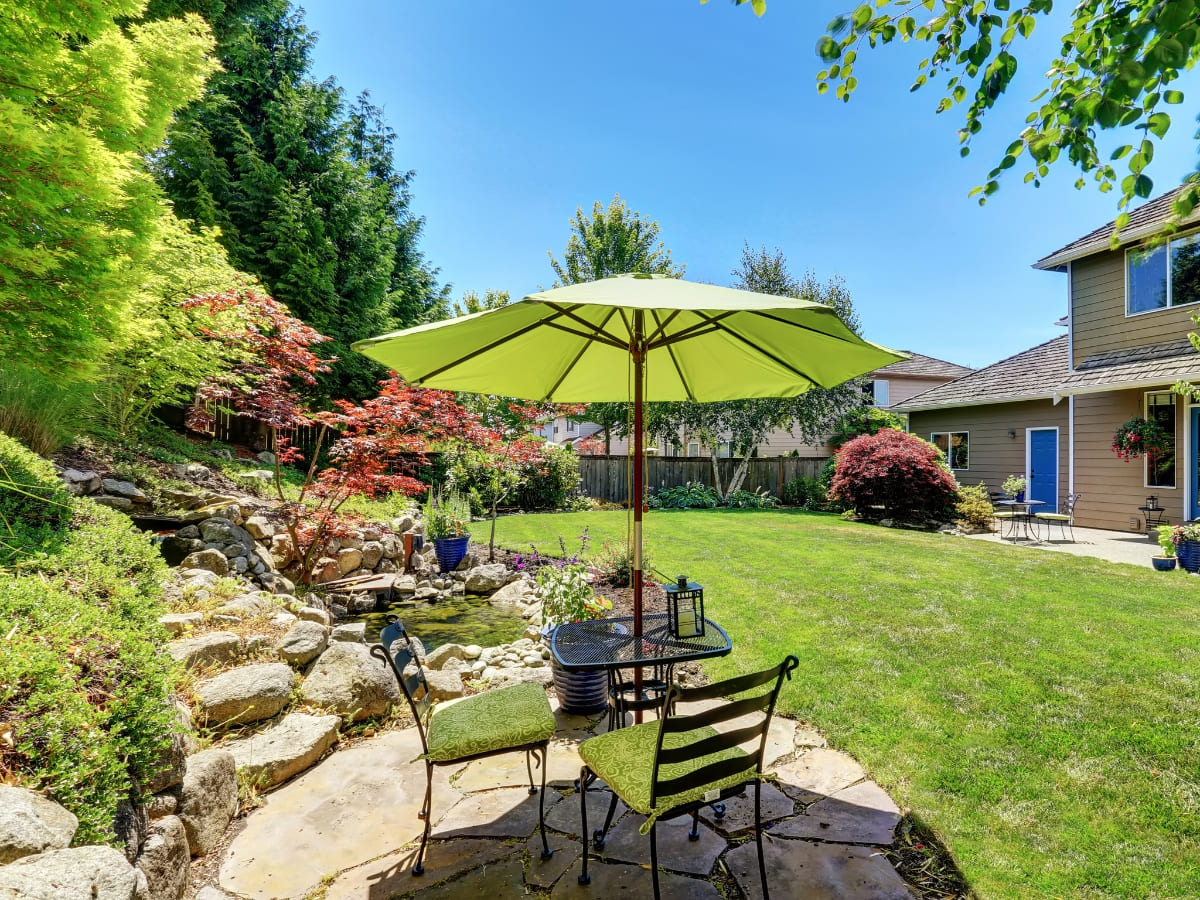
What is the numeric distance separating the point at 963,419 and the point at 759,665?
45.2 feet

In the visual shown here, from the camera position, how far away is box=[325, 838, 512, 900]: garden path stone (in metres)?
1.93

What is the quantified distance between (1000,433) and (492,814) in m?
15.3

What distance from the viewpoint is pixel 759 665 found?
3.89 meters

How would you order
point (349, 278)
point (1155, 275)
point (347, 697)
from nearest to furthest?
point (347, 697) → point (1155, 275) → point (349, 278)

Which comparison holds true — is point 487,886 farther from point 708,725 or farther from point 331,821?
point 708,725

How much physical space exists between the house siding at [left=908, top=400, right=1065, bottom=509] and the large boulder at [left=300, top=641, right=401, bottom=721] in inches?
543

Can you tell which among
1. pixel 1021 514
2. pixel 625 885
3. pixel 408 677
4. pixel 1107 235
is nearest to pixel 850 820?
pixel 625 885

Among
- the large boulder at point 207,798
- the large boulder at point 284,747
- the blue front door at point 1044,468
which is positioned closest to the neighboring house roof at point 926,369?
the blue front door at point 1044,468

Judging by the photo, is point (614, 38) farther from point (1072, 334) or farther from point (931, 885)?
point (1072, 334)

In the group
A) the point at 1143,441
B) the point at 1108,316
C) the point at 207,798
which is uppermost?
the point at 1108,316

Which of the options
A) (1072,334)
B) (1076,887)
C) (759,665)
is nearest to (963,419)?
(1072,334)

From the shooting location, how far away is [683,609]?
2621mm

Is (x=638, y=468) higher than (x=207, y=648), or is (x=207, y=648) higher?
(x=638, y=468)

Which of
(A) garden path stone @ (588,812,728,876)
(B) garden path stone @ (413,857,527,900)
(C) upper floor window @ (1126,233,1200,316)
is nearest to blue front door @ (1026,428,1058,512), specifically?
(C) upper floor window @ (1126,233,1200,316)
